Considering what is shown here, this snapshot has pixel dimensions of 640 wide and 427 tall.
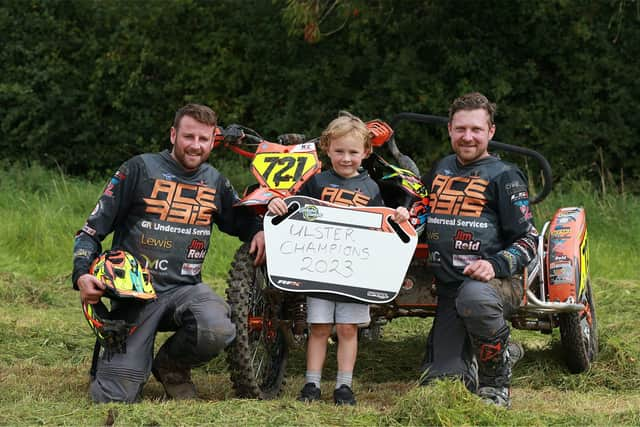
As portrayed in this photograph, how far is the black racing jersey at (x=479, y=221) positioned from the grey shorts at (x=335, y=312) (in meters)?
0.49

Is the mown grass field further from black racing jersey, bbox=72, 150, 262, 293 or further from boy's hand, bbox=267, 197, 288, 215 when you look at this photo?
boy's hand, bbox=267, 197, 288, 215

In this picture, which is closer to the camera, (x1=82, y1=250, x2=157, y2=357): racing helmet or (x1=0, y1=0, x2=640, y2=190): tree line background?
(x1=82, y1=250, x2=157, y2=357): racing helmet

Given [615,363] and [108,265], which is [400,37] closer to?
[615,363]

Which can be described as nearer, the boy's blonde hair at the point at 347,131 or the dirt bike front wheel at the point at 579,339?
the boy's blonde hair at the point at 347,131

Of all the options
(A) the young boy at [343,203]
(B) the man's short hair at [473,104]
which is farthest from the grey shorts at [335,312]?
(B) the man's short hair at [473,104]

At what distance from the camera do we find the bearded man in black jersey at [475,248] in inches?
191

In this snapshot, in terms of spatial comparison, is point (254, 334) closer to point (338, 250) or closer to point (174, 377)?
point (174, 377)

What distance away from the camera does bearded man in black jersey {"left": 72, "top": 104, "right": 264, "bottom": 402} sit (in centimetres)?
485

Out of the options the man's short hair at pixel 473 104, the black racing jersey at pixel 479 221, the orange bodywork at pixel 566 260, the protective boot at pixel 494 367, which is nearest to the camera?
the protective boot at pixel 494 367

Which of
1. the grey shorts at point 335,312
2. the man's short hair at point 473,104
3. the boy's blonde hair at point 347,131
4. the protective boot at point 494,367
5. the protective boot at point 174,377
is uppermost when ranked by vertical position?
the man's short hair at point 473,104

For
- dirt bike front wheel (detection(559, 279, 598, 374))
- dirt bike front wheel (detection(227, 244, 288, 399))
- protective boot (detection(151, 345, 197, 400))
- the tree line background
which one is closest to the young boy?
dirt bike front wheel (detection(227, 244, 288, 399))

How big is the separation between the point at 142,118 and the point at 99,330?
11529 mm

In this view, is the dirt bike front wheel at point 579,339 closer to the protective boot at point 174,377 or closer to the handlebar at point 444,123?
the handlebar at point 444,123

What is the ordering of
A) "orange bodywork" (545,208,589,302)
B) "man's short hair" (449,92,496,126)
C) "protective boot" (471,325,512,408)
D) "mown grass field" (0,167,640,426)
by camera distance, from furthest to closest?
"orange bodywork" (545,208,589,302) → "man's short hair" (449,92,496,126) → "protective boot" (471,325,512,408) → "mown grass field" (0,167,640,426)
